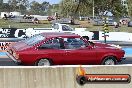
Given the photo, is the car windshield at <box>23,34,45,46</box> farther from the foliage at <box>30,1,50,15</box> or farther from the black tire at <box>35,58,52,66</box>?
the foliage at <box>30,1,50,15</box>

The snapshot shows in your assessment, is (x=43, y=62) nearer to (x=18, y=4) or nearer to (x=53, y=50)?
(x=53, y=50)

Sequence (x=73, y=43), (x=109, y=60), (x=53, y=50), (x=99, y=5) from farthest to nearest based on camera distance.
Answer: (x=99, y=5), (x=109, y=60), (x=73, y=43), (x=53, y=50)

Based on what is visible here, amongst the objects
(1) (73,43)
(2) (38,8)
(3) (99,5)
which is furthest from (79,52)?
(2) (38,8)

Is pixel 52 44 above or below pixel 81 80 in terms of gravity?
above

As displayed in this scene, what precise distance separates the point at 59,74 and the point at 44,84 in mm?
457

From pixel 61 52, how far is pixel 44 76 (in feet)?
13.2

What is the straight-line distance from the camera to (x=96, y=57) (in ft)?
44.2

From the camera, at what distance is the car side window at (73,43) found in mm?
13211

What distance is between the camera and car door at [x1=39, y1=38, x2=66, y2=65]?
42.2 feet

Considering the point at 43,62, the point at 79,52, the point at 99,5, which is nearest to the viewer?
the point at 43,62

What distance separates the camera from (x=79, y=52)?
13.2 meters

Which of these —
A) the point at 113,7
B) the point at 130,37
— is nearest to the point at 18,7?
the point at 113,7

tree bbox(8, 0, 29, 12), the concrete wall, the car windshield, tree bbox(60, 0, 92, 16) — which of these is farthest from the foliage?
the concrete wall

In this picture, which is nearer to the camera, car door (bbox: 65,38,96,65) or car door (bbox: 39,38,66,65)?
car door (bbox: 39,38,66,65)
